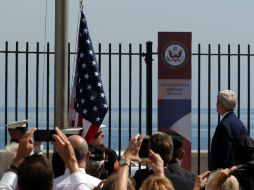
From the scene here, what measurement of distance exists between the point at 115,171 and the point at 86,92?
4251 mm

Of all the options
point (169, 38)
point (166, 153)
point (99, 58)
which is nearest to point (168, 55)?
point (169, 38)

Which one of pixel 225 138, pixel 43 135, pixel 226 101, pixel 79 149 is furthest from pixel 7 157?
pixel 226 101

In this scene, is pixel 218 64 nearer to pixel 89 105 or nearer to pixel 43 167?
pixel 89 105

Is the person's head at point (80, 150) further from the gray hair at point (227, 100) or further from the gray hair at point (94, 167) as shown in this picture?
the gray hair at point (227, 100)

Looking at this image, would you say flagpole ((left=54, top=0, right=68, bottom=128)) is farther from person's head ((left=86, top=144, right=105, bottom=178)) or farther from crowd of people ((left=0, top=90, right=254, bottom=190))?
person's head ((left=86, top=144, right=105, bottom=178))

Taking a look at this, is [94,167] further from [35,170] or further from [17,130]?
[35,170]

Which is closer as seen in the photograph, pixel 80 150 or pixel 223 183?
pixel 223 183

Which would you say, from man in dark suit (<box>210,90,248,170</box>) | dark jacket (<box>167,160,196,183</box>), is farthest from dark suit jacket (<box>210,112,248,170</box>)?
dark jacket (<box>167,160,196,183</box>)

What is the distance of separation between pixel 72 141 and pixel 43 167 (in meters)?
1.54

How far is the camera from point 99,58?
11414 millimetres

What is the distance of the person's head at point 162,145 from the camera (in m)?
6.26

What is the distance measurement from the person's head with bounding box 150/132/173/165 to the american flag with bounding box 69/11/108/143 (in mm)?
3367

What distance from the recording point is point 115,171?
580 centimetres

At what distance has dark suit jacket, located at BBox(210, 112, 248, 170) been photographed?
28.7 ft
